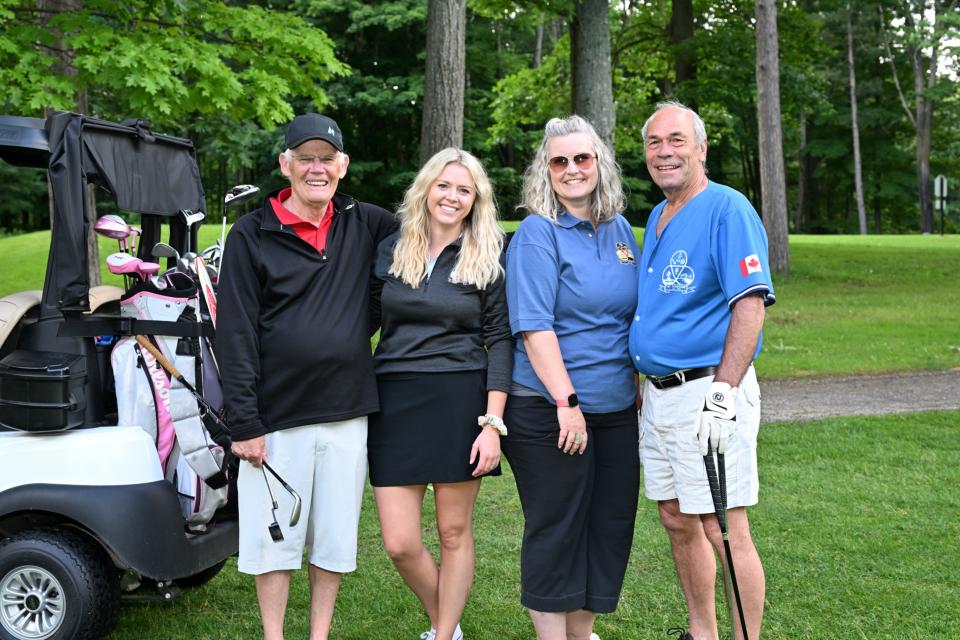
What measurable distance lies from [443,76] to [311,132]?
571 cm

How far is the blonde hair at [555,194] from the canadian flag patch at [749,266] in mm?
483

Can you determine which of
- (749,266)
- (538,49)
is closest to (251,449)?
(749,266)

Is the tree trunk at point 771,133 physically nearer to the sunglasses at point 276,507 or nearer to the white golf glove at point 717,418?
the white golf glove at point 717,418

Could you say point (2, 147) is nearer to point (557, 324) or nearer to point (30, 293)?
point (30, 293)

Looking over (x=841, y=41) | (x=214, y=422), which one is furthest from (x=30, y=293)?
(x=841, y=41)

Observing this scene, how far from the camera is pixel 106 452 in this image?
3.49m

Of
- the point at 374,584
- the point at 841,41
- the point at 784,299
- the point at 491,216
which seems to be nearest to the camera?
the point at 491,216

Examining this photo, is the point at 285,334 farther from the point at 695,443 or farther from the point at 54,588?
the point at 695,443

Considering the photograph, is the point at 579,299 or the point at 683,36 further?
the point at 683,36

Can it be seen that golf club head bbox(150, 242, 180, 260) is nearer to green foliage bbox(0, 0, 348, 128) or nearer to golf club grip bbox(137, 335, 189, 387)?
golf club grip bbox(137, 335, 189, 387)

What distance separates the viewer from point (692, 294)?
328 centimetres

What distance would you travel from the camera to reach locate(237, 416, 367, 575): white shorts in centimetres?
344

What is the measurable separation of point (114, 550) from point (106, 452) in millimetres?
335

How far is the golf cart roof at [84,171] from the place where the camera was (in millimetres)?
3494
